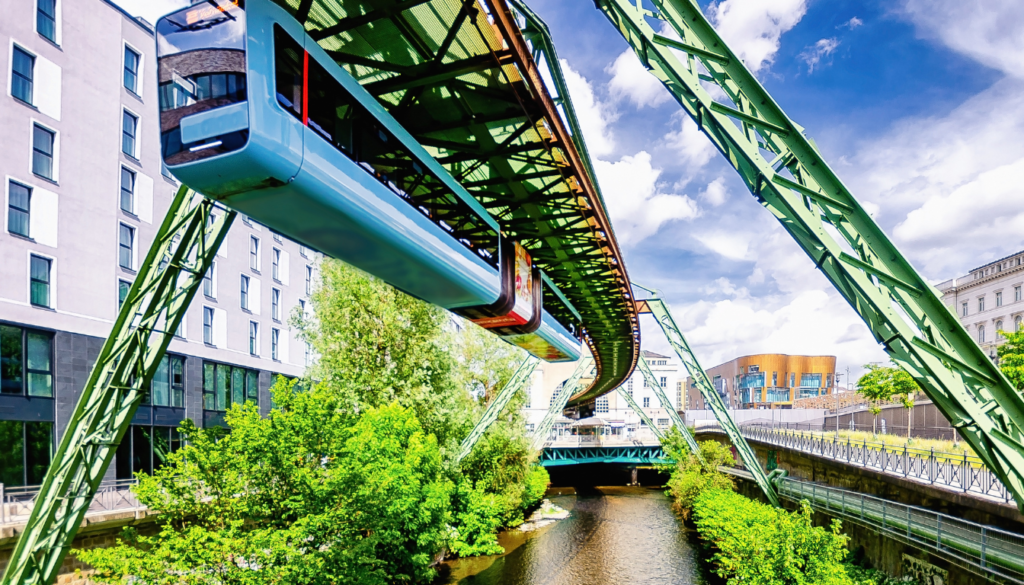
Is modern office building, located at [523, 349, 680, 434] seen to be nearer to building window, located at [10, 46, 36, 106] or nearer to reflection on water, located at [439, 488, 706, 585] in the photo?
reflection on water, located at [439, 488, 706, 585]

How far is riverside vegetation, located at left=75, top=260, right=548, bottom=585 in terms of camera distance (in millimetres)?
12883

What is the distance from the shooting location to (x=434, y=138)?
421 inches

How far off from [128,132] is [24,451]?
14.0 m

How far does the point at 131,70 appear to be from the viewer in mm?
29156

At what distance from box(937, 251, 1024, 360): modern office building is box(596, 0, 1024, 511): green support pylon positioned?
5787 cm

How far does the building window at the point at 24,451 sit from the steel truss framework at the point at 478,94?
2042 centimetres

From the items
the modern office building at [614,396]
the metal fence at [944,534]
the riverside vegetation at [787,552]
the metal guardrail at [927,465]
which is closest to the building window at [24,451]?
the riverside vegetation at [787,552]

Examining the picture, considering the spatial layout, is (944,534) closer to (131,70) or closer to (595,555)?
(595,555)

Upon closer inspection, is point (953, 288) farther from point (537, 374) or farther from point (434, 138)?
point (434, 138)

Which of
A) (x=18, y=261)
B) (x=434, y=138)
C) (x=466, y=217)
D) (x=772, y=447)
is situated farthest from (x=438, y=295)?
(x=772, y=447)

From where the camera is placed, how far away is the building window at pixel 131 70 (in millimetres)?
28781

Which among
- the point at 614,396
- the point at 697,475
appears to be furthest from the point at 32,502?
the point at 614,396

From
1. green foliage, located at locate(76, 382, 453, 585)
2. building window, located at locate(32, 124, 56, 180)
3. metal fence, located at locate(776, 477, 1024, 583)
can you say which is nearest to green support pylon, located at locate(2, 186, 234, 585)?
green foliage, located at locate(76, 382, 453, 585)

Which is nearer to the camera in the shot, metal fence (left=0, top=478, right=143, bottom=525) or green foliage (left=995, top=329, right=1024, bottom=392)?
metal fence (left=0, top=478, right=143, bottom=525)
